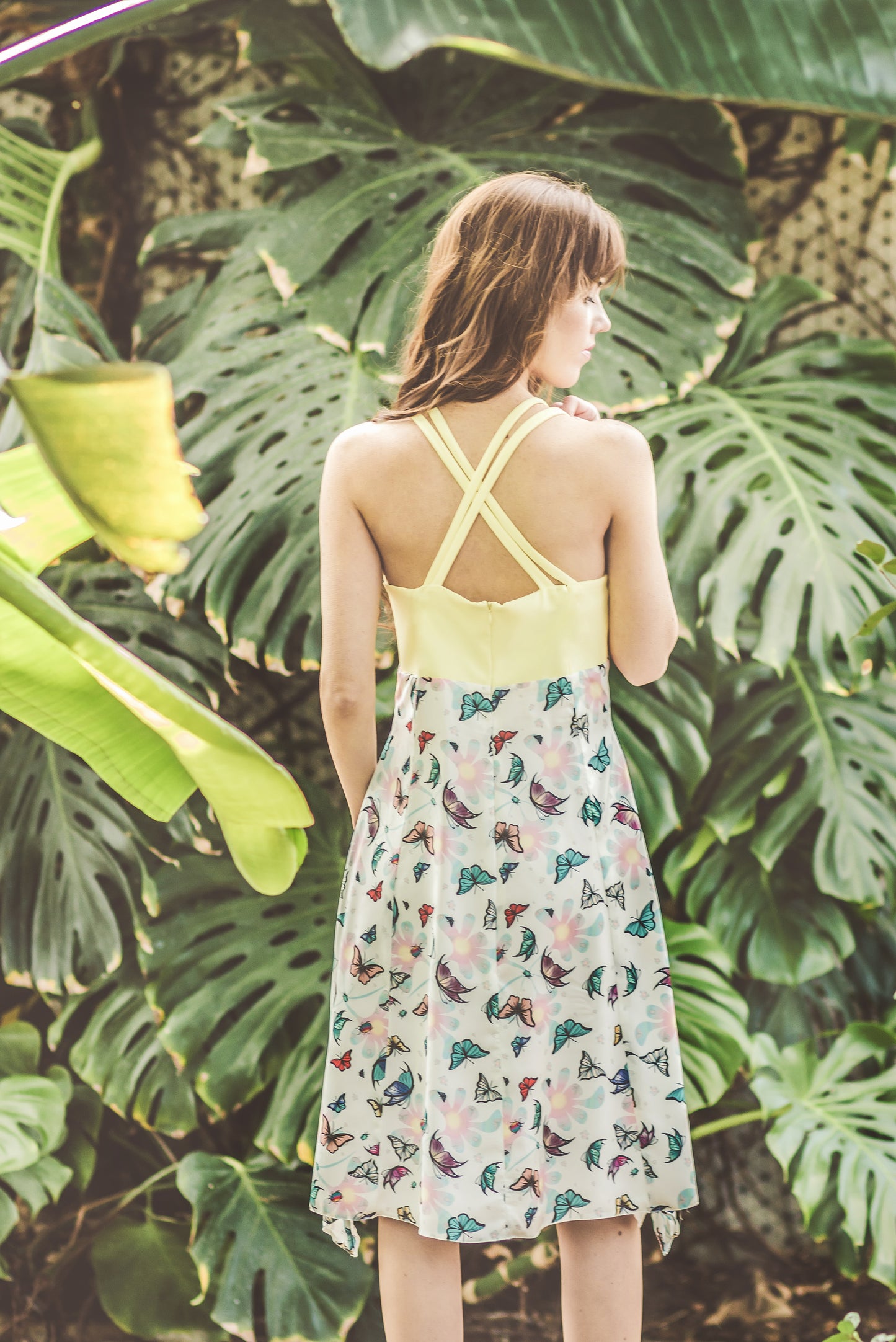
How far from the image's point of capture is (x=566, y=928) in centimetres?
105

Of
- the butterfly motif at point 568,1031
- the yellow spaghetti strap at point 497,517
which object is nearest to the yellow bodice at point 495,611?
the yellow spaghetti strap at point 497,517

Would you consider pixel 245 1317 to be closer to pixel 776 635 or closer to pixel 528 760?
pixel 528 760

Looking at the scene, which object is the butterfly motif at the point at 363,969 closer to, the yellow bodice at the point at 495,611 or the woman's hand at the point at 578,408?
the yellow bodice at the point at 495,611

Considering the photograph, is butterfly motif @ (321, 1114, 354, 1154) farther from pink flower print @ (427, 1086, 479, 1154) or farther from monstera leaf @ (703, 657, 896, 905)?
monstera leaf @ (703, 657, 896, 905)

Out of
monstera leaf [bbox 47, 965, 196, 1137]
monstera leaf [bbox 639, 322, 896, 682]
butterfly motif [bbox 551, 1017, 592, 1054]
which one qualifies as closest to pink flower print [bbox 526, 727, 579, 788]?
butterfly motif [bbox 551, 1017, 592, 1054]

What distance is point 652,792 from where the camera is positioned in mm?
1615

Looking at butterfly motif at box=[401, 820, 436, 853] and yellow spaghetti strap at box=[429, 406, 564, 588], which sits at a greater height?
yellow spaghetti strap at box=[429, 406, 564, 588]

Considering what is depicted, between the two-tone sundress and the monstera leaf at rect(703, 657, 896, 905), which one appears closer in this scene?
the two-tone sundress

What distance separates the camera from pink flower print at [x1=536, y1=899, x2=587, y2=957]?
105 centimetres

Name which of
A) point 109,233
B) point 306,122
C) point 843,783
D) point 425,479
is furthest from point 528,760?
point 109,233

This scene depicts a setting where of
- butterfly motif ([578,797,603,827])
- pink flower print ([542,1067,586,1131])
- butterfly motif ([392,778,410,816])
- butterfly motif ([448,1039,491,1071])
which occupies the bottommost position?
pink flower print ([542,1067,586,1131])

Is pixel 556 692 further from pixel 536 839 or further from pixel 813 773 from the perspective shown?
pixel 813 773

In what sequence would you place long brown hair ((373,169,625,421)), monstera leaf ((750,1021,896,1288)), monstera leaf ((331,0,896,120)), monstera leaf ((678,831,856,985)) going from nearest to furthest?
1. long brown hair ((373,169,625,421))
2. monstera leaf ((331,0,896,120))
3. monstera leaf ((750,1021,896,1288))
4. monstera leaf ((678,831,856,985))

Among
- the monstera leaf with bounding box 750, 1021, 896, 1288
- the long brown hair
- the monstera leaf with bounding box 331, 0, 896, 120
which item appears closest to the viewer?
the long brown hair
